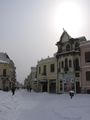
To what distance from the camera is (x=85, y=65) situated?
4119 centimetres

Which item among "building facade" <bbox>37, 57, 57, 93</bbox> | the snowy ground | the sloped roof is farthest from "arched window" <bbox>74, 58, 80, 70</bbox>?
the snowy ground

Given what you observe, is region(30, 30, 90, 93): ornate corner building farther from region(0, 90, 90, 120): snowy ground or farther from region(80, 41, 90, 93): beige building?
region(0, 90, 90, 120): snowy ground

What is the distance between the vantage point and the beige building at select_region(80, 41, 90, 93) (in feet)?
133

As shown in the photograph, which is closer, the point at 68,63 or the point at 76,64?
the point at 76,64

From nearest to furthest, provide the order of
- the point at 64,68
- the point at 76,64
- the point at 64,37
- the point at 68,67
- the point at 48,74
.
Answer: the point at 76,64 → the point at 68,67 → the point at 64,68 → the point at 64,37 → the point at 48,74

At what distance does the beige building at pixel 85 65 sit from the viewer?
40.6 metres

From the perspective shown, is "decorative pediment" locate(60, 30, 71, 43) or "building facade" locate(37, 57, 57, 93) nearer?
"decorative pediment" locate(60, 30, 71, 43)

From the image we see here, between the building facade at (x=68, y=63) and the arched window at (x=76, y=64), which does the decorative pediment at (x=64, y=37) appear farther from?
the arched window at (x=76, y=64)

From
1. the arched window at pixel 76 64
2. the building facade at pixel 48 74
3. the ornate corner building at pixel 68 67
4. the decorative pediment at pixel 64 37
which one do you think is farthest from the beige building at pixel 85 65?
the building facade at pixel 48 74

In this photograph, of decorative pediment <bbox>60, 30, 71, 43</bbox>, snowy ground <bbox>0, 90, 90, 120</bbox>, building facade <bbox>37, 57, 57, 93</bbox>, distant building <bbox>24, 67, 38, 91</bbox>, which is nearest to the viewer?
snowy ground <bbox>0, 90, 90, 120</bbox>

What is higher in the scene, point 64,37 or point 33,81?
point 64,37

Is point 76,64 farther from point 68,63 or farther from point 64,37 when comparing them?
point 64,37

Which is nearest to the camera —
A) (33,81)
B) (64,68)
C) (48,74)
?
(64,68)

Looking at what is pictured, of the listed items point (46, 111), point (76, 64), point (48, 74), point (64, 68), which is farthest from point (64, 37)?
point (46, 111)
